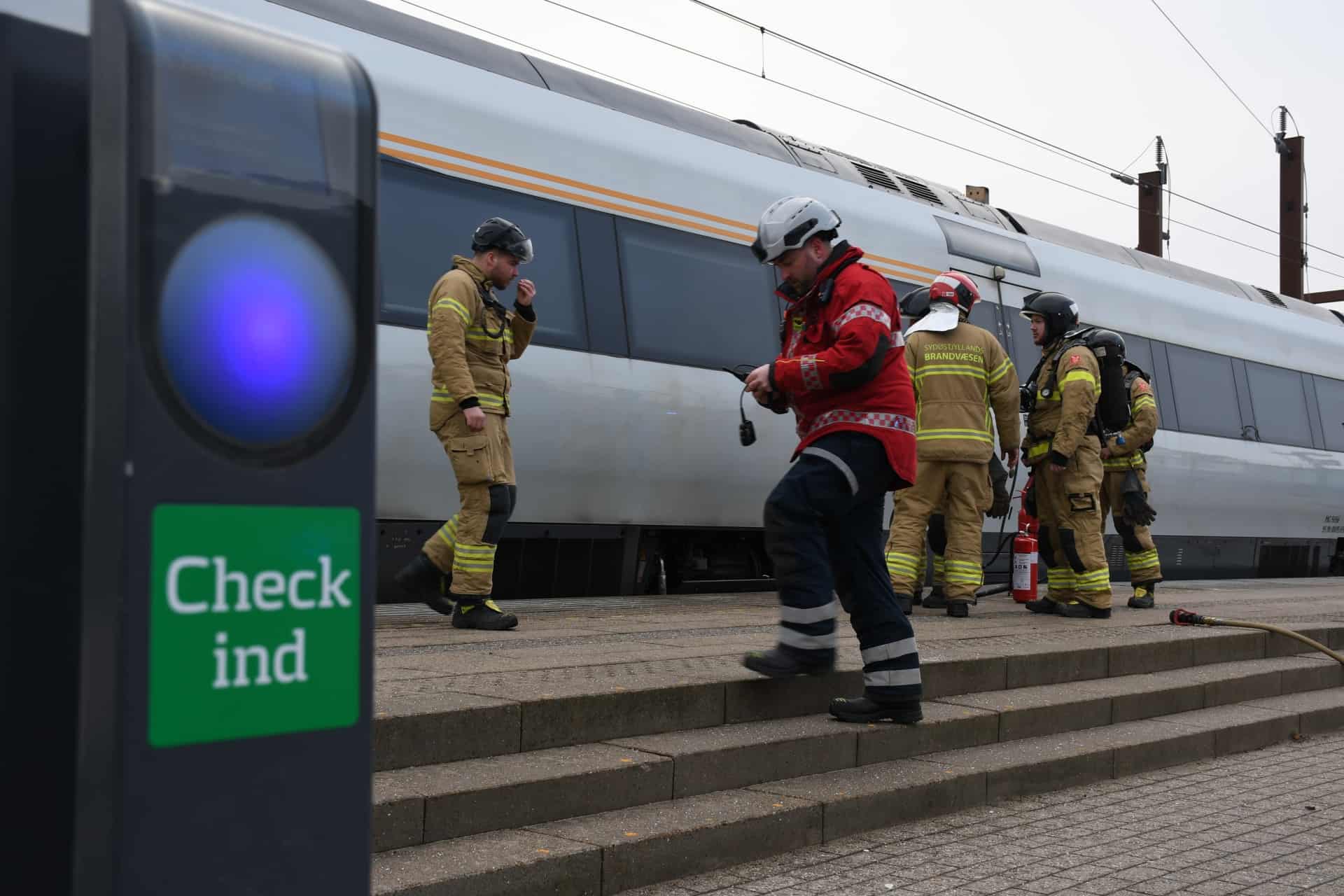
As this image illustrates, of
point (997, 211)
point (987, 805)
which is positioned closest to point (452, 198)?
point (987, 805)

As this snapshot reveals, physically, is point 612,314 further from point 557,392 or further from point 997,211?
point 997,211

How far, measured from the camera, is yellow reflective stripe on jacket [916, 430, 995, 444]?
7301 mm

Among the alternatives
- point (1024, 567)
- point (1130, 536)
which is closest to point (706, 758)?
point (1024, 567)

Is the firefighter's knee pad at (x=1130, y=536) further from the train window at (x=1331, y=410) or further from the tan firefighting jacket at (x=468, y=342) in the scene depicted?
the train window at (x=1331, y=410)

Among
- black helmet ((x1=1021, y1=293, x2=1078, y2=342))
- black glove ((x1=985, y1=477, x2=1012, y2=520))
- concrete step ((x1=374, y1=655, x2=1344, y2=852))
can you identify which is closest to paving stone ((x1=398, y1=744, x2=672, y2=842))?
concrete step ((x1=374, y1=655, x2=1344, y2=852))

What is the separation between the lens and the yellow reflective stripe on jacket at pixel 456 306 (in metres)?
5.66

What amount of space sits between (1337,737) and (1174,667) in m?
0.76

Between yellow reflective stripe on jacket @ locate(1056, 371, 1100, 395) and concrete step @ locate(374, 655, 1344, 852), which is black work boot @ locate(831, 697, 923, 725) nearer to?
concrete step @ locate(374, 655, 1344, 852)

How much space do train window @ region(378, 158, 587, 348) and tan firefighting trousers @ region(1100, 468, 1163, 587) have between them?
3.85m

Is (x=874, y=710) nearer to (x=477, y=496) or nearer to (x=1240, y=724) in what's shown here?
(x=477, y=496)

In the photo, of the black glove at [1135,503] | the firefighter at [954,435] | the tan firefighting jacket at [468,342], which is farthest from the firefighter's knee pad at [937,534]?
the tan firefighting jacket at [468,342]

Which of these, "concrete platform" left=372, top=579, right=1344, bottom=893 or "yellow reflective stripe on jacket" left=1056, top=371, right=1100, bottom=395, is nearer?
"concrete platform" left=372, top=579, right=1344, bottom=893

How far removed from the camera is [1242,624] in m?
7.43

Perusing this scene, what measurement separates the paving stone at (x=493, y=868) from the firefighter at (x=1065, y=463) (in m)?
5.15
